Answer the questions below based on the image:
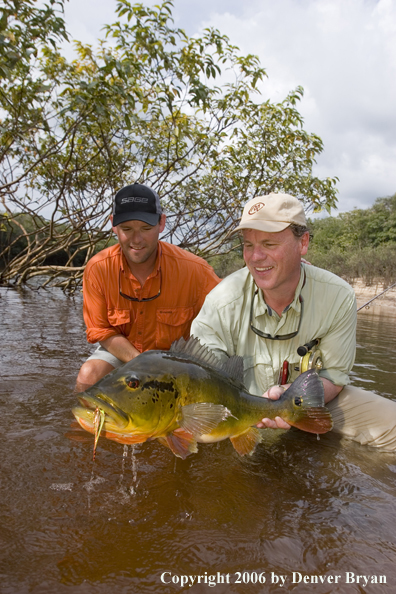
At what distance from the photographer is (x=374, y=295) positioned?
87.5 feet

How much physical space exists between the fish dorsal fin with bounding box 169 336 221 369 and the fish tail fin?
0.57 m

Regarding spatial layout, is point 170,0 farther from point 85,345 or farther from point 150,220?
point 85,345

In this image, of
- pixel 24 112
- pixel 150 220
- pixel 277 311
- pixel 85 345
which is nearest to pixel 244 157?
pixel 24 112

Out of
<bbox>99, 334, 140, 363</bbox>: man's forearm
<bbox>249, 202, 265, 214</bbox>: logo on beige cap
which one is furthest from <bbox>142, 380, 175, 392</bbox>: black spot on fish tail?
<bbox>99, 334, 140, 363</bbox>: man's forearm

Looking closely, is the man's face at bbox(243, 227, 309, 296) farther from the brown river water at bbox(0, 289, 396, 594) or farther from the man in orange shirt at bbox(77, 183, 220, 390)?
the brown river water at bbox(0, 289, 396, 594)

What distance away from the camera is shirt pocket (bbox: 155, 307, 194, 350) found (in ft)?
14.6

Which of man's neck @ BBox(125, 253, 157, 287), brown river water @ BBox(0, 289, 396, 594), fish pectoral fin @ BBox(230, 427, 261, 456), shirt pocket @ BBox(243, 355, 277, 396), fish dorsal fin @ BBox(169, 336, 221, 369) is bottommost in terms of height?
brown river water @ BBox(0, 289, 396, 594)

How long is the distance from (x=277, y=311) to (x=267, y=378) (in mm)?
569

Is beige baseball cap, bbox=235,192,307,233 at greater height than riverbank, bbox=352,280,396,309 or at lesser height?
greater

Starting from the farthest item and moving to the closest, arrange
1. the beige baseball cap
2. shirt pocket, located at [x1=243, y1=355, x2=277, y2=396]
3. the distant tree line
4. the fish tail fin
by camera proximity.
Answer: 1. the distant tree line
2. shirt pocket, located at [x1=243, y1=355, x2=277, y2=396]
3. the beige baseball cap
4. the fish tail fin

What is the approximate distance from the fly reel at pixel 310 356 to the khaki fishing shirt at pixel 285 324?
5 cm

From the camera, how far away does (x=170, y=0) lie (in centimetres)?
743

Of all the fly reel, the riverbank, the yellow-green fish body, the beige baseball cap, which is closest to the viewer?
the yellow-green fish body

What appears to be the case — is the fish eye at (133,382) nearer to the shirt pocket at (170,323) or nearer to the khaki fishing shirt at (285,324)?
the khaki fishing shirt at (285,324)
